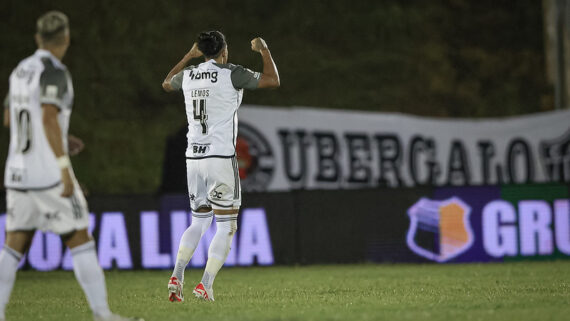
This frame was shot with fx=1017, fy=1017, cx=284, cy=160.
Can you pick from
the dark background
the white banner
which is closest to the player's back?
the white banner

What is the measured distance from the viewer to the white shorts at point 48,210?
246 inches

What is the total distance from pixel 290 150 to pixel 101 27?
13.7m

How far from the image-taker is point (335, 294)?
29.7 feet

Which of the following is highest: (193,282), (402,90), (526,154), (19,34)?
(19,34)

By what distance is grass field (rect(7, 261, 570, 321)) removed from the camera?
7.21 meters

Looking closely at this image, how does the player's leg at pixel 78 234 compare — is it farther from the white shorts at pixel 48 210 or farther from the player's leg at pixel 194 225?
the player's leg at pixel 194 225

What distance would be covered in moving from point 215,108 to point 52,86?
2.27 meters

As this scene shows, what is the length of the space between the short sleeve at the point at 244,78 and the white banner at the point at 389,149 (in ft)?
27.0

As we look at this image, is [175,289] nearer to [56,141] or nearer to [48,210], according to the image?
[48,210]

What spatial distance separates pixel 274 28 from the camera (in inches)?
1178

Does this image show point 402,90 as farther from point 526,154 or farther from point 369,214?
point 369,214

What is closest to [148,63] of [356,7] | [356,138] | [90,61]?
[90,61]

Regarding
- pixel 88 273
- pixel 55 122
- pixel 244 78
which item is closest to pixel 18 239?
pixel 88 273

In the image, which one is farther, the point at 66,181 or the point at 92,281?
the point at 92,281
